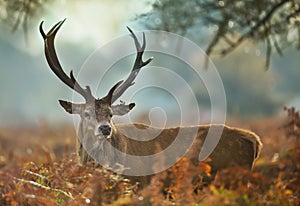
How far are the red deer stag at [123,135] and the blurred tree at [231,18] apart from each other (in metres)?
2.03

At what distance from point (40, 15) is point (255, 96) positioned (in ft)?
128

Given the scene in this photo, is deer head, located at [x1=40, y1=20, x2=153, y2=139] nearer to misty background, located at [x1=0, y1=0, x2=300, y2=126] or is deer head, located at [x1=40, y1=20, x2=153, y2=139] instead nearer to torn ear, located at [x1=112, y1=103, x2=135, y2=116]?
torn ear, located at [x1=112, y1=103, x2=135, y2=116]

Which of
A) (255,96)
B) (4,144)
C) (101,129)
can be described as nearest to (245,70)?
(255,96)

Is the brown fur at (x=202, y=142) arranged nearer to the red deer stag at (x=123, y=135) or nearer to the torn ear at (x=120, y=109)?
the red deer stag at (x=123, y=135)

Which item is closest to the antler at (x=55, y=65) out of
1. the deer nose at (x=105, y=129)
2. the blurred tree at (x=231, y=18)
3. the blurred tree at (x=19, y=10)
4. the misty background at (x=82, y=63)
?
the deer nose at (x=105, y=129)

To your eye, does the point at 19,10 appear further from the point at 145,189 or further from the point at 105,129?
the point at 145,189

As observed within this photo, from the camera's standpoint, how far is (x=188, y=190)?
5.02 metres

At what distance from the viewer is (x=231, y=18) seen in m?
10.0

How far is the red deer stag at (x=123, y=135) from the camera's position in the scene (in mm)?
7531

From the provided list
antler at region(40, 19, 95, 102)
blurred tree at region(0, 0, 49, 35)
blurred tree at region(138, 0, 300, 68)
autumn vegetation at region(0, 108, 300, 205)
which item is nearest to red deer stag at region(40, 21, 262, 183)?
antler at region(40, 19, 95, 102)

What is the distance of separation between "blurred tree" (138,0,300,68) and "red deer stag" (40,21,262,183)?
A: 203 cm

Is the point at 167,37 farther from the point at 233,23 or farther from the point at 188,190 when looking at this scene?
the point at 188,190

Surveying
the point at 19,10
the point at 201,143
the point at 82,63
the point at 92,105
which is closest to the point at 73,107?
the point at 92,105

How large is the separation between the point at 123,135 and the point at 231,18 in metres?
3.33
